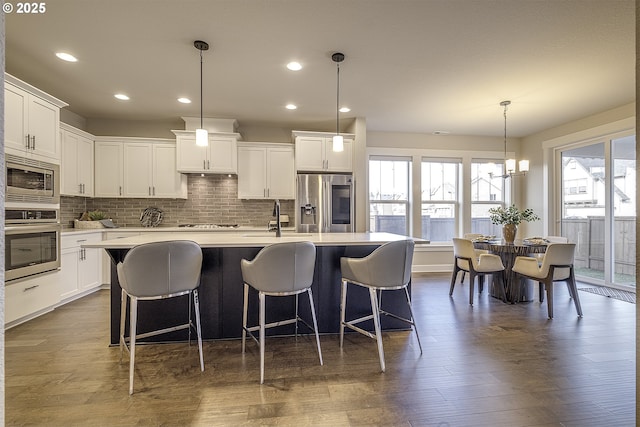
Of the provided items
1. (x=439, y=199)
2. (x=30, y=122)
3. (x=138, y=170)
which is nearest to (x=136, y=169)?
(x=138, y=170)

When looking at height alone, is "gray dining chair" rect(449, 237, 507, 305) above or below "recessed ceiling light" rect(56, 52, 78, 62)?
below

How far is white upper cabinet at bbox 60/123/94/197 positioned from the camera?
3.77 meters

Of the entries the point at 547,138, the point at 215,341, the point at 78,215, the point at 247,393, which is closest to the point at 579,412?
the point at 247,393

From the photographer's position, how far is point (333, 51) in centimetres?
262

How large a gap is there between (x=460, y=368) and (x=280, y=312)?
4.83 ft

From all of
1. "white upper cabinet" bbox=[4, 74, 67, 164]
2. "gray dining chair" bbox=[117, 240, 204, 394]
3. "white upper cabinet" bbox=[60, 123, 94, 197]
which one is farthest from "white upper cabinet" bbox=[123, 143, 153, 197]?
"gray dining chair" bbox=[117, 240, 204, 394]

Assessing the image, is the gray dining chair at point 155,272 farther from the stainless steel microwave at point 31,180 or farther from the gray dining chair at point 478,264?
the gray dining chair at point 478,264

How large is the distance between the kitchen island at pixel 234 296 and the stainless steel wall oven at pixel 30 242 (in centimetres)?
121

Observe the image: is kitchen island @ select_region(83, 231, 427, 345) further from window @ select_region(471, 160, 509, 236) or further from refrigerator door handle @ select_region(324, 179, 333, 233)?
window @ select_region(471, 160, 509, 236)

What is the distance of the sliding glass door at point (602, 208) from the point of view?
412 cm

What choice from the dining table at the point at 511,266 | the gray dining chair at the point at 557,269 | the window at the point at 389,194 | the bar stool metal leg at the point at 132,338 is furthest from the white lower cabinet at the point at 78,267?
the gray dining chair at the point at 557,269

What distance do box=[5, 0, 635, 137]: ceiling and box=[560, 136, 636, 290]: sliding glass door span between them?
0.78m

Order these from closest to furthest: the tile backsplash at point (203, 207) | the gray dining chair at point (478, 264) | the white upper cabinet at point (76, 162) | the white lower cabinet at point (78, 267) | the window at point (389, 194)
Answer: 1. the white lower cabinet at point (78, 267)
2. the gray dining chair at point (478, 264)
3. the white upper cabinet at point (76, 162)
4. the tile backsplash at point (203, 207)
5. the window at point (389, 194)

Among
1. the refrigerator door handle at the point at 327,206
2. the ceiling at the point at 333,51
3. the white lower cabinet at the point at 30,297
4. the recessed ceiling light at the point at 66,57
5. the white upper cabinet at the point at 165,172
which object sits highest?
the recessed ceiling light at the point at 66,57
